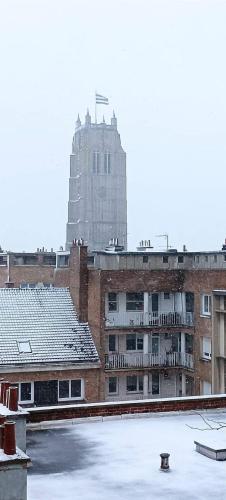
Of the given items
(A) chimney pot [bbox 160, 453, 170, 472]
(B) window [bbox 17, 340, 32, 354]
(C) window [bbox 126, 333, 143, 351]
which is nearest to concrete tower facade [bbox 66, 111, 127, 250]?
(C) window [bbox 126, 333, 143, 351]

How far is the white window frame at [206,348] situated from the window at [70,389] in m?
8.85

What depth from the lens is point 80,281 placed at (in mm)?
45531

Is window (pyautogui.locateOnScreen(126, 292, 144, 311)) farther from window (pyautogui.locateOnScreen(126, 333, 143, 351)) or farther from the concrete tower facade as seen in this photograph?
the concrete tower facade

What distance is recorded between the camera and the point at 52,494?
12453 millimetres

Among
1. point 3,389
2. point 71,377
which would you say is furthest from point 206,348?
point 3,389

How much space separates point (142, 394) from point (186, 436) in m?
30.7

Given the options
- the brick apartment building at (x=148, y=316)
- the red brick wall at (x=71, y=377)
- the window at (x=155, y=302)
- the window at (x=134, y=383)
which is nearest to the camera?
the red brick wall at (x=71, y=377)

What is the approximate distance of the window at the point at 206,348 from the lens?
44656 mm

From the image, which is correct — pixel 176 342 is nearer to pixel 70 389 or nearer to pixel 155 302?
pixel 155 302

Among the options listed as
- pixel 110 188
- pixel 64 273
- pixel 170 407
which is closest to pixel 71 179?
pixel 110 188

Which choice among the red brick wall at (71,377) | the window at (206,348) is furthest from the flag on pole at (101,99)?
the red brick wall at (71,377)

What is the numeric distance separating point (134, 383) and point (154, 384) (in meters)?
1.54

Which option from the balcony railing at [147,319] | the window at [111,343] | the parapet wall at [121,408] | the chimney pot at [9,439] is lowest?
the parapet wall at [121,408]

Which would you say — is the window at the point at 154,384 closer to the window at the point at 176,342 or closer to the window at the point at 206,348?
the window at the point at 176,342
